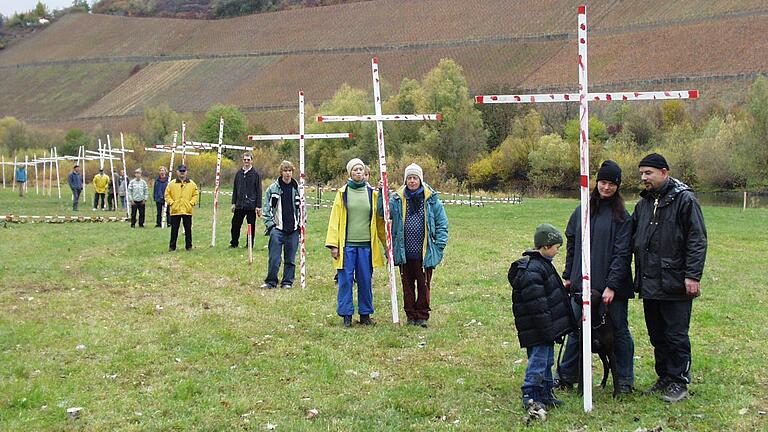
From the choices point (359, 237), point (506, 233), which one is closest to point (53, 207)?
point (506, 233)

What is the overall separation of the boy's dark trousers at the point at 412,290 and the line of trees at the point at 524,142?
4575 centimetres

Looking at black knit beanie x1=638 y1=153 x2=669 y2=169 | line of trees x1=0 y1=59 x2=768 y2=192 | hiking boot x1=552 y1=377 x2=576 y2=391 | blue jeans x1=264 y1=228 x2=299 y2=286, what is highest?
line of trees x1=0 y1=59 x2=768 y2=192

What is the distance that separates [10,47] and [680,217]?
168 m

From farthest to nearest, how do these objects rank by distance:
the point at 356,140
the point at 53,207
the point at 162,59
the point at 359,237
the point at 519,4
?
the point at 162,59
the point at 519,4
the point at 356,140
the point at 53,207
the point at 359,237

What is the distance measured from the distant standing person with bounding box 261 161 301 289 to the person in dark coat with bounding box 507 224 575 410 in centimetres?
734

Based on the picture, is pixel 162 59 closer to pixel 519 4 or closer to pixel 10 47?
pixel 10 47

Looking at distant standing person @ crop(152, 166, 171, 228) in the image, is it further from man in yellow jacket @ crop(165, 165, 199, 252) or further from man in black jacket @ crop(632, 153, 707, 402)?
man in black jacket @ crop(632, 153, 707, 402)

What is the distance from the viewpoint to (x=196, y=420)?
760cm

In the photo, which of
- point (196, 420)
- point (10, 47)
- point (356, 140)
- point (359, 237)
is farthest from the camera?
point (10, 47)

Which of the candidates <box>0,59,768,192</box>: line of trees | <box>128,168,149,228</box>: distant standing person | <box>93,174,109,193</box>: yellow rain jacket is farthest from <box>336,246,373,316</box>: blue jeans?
<box>0,59,768,192</box>: line of trees

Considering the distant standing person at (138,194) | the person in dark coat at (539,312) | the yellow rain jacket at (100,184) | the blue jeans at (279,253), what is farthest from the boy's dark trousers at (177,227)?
the yellow rain jacket at (100,184)

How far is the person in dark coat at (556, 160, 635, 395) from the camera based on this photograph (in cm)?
793

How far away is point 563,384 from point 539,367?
83cm

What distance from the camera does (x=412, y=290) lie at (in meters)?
11.5
